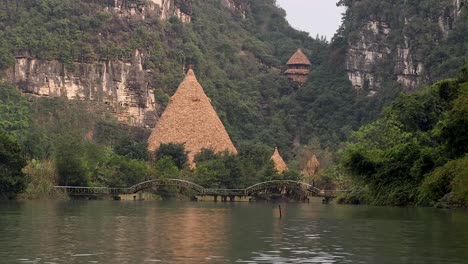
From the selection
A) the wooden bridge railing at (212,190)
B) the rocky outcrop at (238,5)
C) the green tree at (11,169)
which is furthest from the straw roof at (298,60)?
the green tree at (11,169)

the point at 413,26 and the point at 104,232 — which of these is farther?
the point at 413,26

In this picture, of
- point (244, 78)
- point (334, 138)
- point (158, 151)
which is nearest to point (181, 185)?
point (158, 151)

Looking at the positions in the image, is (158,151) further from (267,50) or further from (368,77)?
(267,50)

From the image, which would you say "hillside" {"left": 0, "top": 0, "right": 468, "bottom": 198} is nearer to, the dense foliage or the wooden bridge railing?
the wooden bridge railing

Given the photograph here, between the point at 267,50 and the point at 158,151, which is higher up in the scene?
the point at 267,50

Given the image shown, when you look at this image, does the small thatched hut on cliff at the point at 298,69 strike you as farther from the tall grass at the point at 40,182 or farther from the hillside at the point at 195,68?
the tall grass at the point at 40,182

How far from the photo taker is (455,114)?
53031 mm

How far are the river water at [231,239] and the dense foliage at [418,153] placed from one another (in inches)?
308

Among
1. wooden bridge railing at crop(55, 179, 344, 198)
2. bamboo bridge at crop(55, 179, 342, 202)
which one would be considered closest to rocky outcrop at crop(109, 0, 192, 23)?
bamboo bridge at crop(55, 179, 342, 202)

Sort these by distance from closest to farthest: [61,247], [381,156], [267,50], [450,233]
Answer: [61,247] → [450,233] → [381,156] → [267,50]

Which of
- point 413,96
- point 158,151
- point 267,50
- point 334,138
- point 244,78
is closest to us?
point 413,96

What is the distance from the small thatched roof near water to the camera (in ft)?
311

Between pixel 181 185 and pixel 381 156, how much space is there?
776 inches

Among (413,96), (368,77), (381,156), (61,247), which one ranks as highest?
(368,77)
